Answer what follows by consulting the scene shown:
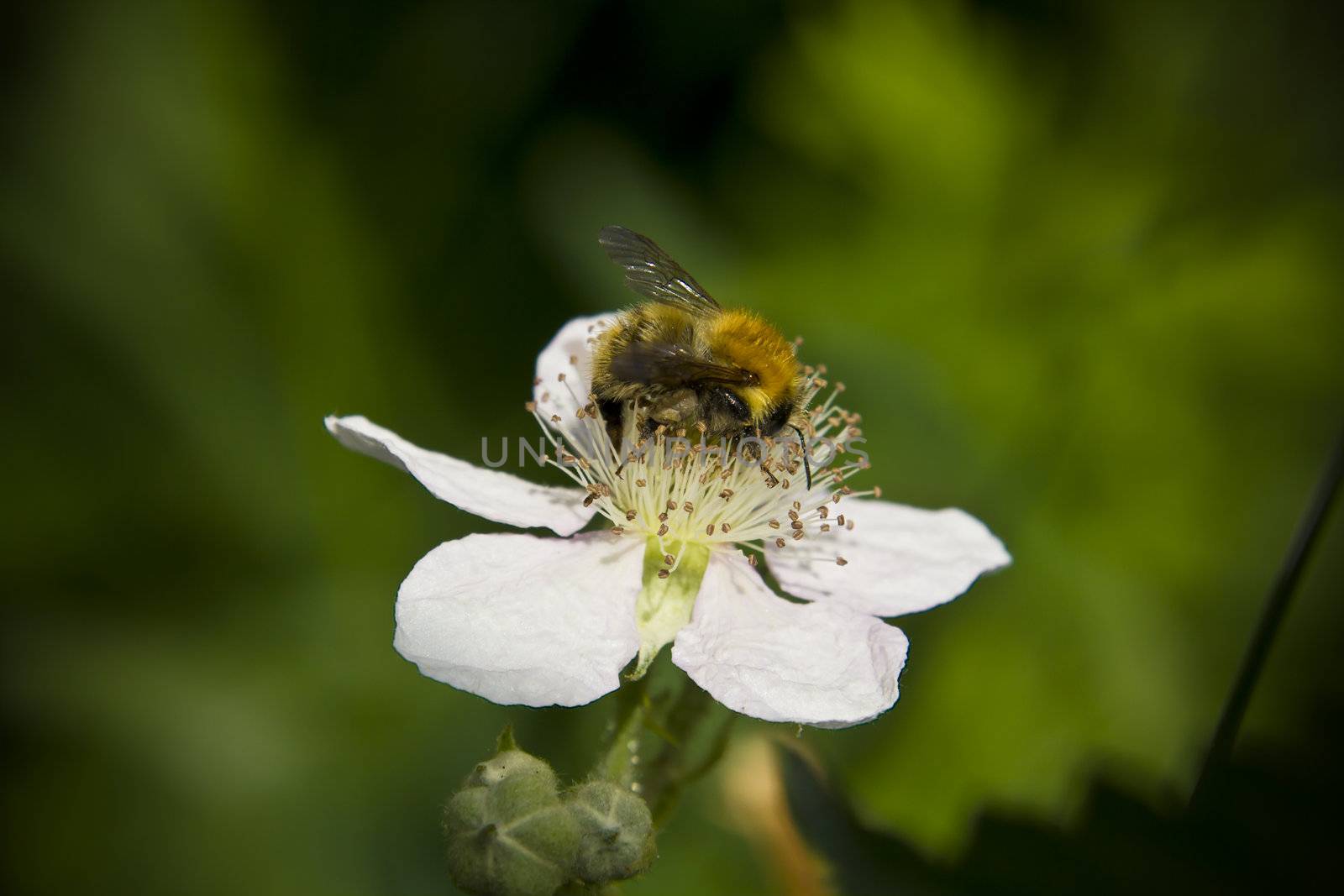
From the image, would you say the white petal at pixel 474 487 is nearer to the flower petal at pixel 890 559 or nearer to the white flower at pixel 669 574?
the white flower at pixel 669 574

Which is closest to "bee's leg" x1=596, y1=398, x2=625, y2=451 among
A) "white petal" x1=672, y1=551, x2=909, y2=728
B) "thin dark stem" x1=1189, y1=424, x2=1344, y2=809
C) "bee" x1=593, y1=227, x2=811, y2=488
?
"bee" x1=593, y1=227, x2=811, y2=488

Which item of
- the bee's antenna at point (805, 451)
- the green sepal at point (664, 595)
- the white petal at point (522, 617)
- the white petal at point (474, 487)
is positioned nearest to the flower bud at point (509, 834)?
the white petal at point (522, 617)

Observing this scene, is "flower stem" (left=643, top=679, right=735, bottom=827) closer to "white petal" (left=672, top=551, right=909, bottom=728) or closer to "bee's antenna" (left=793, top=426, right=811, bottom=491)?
"white petal" (left=672, top=551, right=909, bottom=728)

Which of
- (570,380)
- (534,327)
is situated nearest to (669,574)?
(570,380)

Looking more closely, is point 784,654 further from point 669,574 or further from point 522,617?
point 522,617

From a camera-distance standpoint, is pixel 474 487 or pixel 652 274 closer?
pixel 474 487

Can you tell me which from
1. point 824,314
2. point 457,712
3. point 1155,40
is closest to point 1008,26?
point 1155,40

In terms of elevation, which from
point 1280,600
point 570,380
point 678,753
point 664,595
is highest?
point 1280,600
